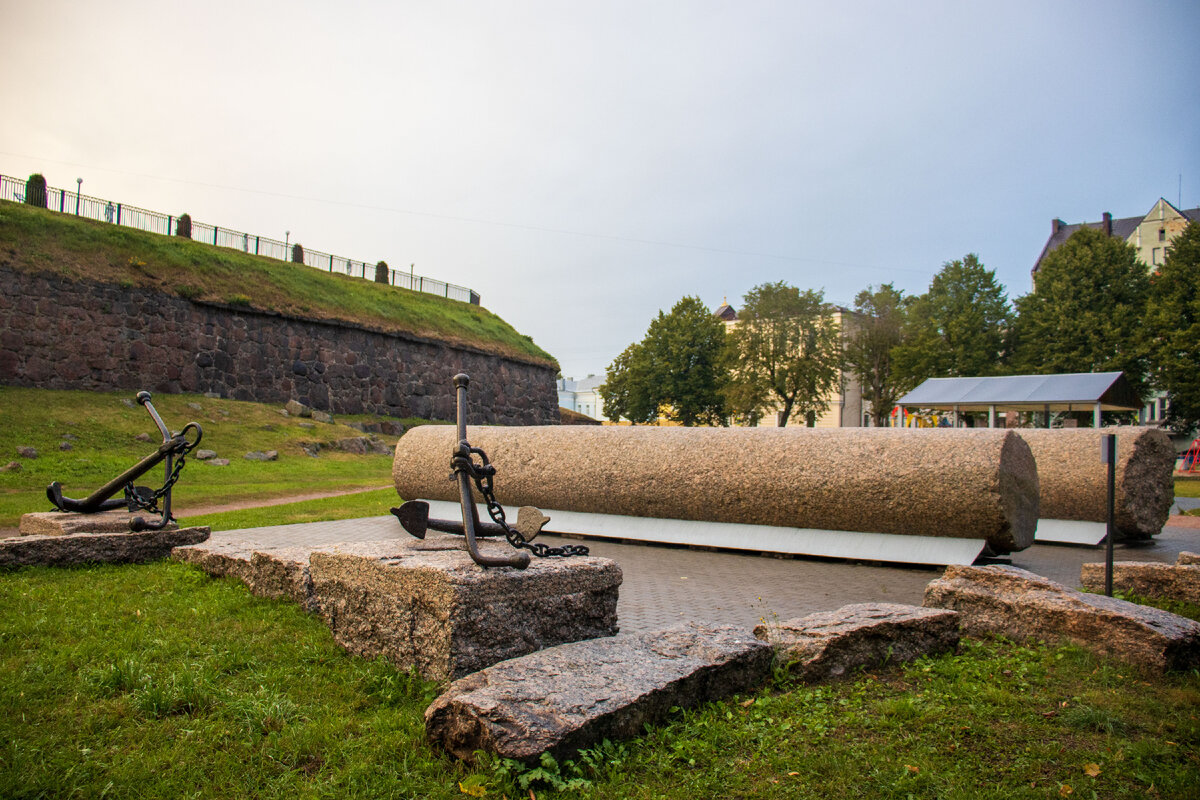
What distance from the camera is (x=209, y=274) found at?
28.1 m

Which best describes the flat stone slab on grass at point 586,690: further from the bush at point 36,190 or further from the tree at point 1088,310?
the tree at point 1088,310

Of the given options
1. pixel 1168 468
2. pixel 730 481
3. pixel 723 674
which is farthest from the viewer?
pixel 1168 468

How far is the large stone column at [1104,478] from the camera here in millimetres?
9492

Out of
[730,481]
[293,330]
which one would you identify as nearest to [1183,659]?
[730,481]

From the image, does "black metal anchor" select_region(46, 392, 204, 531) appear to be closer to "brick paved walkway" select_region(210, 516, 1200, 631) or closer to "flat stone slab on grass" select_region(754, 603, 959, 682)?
"brick paved walkway" select_region(210, 516, 1200, 631)

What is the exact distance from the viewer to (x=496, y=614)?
3.89 meters

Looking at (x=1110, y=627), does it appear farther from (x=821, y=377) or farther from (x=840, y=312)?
(x=840, y=312)

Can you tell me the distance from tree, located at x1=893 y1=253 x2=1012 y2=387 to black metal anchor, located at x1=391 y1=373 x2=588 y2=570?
47784 mm

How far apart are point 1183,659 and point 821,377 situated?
1767 inches

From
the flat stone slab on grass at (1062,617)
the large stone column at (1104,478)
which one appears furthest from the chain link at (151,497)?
the large stone column at (1104,478)

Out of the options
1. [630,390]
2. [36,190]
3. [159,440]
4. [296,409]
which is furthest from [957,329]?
[36,190]

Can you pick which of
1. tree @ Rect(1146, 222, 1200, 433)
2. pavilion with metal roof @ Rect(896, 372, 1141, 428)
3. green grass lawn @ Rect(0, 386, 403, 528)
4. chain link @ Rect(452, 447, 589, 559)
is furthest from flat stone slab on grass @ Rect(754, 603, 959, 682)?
tree @ Rect(1146, 222, 1200, 433)

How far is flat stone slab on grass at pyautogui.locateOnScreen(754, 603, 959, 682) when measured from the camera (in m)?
4.15

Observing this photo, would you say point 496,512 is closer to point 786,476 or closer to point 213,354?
point 786,476
